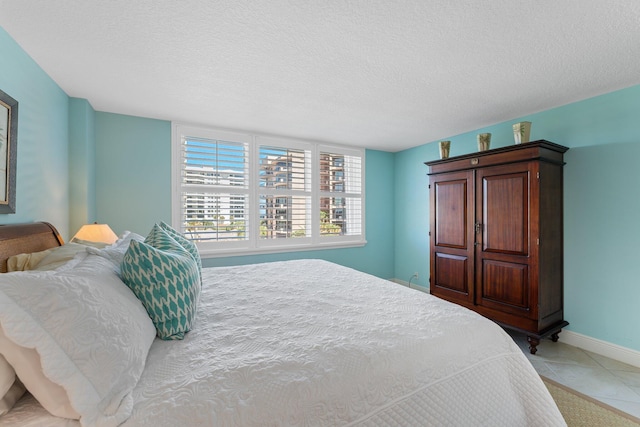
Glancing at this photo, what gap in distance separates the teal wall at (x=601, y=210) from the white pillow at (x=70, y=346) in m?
3.58

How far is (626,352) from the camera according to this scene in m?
2.43

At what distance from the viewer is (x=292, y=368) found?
3.13 feet

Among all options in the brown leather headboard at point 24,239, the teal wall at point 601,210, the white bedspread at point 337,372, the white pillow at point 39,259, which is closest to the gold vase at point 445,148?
the teal wall at point 601,210

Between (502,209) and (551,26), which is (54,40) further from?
(502,209)

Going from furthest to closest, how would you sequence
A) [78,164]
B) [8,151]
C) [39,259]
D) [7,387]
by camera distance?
[78,164] < [8,151] < [39,259] < [7,387]

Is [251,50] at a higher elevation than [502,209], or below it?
higher

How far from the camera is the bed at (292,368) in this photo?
76 centimetres

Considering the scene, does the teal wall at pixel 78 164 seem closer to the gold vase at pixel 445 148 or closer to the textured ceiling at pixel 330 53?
the textured ceiling at pixel 330 53

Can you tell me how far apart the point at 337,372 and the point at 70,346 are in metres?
0.77

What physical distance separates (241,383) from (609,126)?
11.7 feet

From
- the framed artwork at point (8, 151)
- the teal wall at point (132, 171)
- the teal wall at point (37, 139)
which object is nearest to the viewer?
the framed artwork at point (8, 151)

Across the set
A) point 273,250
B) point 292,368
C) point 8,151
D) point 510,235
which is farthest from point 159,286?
point 510,235

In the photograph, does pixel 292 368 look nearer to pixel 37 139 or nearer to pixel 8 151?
pixel 8 151

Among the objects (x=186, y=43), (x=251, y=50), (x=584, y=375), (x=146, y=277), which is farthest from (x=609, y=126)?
(x=146, y=277)
